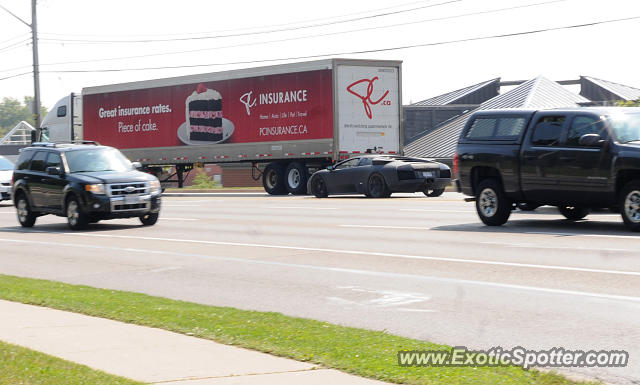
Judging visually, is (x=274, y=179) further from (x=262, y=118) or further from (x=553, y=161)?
(x=553, y=161)

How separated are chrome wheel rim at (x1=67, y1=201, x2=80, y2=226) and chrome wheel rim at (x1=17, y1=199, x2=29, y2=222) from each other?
1953 millimetres

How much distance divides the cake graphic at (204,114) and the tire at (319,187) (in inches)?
327

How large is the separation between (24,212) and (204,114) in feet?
54.9

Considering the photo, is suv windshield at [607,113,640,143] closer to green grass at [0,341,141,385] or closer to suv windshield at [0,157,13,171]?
green grass at [0,341,141,385]

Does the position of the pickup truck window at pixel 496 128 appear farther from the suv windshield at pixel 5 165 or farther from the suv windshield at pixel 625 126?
the suv windshield at pixel 5 165

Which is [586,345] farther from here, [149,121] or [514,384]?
[149,121]

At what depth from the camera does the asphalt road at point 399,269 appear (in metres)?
7.72

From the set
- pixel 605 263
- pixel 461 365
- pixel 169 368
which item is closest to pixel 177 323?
pixel 169 368

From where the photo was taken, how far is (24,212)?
21141 mm

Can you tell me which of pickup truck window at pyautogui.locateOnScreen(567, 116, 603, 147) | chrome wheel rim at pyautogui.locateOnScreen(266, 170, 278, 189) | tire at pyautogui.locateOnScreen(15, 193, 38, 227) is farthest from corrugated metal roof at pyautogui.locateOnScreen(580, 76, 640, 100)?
tire at pyautogui.locateOnScreen(15, 193, 38, 227)

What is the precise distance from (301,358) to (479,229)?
34.5ft

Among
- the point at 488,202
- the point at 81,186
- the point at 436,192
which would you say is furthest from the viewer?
the point at 436,192

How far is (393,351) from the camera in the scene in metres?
6.48

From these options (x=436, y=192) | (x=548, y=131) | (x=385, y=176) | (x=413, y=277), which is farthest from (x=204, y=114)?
(x=413, y=277)
